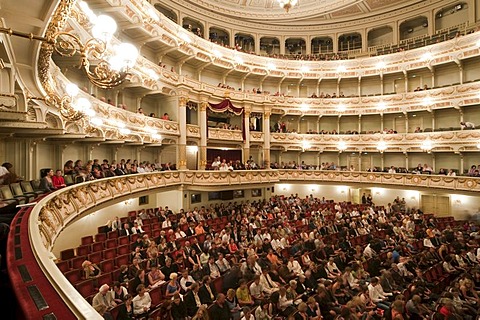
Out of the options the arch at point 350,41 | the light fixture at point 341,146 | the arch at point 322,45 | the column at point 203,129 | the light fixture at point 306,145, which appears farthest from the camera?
the arch at point 322,45

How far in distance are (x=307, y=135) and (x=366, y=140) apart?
14.7ft

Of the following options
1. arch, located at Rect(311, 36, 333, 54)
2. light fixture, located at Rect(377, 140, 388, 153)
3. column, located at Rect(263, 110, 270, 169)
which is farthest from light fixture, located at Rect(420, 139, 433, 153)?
arch, located at Rect(311, 36, 333, 54)

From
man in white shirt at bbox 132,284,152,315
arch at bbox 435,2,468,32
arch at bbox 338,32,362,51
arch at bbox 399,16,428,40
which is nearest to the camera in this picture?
man in white shirt at bbox 132,284,152,315

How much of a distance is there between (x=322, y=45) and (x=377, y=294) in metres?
24.9

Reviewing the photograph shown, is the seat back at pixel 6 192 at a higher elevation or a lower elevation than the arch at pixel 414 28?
lower

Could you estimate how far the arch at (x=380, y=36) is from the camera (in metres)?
24.4

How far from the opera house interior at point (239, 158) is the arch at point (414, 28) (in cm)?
15

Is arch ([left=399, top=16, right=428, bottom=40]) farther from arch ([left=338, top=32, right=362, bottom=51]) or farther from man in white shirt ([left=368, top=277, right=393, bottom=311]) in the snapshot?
man in white shirt ([left=368, top=277, right=393, bottom=311])

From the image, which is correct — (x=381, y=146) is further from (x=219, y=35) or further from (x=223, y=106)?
(x=219, y=35)

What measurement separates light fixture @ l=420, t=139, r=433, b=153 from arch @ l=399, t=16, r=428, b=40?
31.5ft

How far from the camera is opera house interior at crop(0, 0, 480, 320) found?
4656 mm

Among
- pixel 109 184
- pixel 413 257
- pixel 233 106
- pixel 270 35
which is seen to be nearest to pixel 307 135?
pixel 233 106

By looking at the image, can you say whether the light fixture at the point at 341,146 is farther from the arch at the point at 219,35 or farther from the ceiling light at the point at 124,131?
the ceiling light at the point at 124,131

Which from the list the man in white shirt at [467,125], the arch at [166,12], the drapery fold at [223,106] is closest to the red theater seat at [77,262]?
the drapery fold at [223,106]
